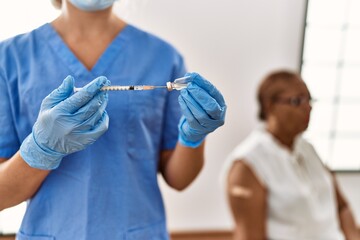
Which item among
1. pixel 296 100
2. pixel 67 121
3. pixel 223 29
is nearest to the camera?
pixel 67 121

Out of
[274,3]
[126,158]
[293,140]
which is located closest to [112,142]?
[126,158]

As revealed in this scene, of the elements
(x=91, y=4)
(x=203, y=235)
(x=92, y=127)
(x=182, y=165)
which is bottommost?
(x=203, y=235)

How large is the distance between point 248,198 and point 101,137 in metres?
0.60

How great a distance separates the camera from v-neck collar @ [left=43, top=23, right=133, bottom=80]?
1.68 feet

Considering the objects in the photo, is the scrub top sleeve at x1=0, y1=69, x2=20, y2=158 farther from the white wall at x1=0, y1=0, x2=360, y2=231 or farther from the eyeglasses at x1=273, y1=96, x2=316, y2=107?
the eyeglasses at x1=273, y1=96, x2=316, y2=107

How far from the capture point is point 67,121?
1.43 ft

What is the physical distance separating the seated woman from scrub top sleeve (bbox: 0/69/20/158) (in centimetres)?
57

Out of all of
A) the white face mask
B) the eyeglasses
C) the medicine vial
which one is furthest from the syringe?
the eyeglasses

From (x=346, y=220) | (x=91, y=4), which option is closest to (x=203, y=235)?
(x=346, y=220)

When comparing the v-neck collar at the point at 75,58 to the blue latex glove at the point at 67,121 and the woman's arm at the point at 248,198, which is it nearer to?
the blue latex glove at the point at 67,121

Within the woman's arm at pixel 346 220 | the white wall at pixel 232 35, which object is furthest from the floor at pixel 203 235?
the white wall at pixel 232 35

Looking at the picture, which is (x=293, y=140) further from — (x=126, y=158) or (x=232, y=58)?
(x=126, y=158)

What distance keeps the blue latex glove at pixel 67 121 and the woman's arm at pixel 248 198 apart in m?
0.64

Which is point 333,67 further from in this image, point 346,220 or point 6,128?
point 346,220
